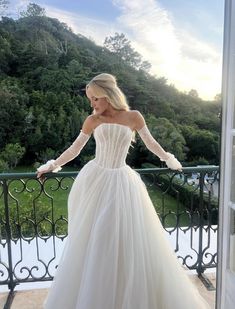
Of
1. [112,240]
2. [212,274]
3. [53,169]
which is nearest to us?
[112,240]

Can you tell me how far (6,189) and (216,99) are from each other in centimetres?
239

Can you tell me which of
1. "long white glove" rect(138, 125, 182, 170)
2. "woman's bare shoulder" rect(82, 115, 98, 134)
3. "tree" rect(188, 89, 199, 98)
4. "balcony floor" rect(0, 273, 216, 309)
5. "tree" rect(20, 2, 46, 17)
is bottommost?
"balcony floor" rect(0, 273, 216, 309)

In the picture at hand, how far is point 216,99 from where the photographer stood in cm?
335

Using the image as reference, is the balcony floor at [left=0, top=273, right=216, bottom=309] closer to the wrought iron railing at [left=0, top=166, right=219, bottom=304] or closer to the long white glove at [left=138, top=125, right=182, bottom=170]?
the wrought iron railing at [left=0, top=166, right=219, bottom=304]

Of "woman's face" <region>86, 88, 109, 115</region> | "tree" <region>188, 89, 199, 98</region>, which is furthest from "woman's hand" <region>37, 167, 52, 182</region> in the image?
"tree" <region>188, 89, 199, 98</region>

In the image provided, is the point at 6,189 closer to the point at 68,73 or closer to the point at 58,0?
the point at 68,73

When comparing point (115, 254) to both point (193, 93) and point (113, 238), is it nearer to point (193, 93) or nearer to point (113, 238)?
point (113, 238)

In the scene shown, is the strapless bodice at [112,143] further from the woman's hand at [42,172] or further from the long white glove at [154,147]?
the woman's hand at [42,172]

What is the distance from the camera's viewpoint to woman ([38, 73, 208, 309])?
1.51 metres

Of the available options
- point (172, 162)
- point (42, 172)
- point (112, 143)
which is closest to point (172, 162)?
point (172, 162)

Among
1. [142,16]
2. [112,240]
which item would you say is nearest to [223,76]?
[112,240]

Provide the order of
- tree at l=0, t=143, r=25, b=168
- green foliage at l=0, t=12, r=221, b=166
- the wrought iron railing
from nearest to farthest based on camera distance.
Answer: the wrought iron railing → tree at l=0, t=143, r=25, b=168 → green foliage at l=0, t=12, r=221, b=166

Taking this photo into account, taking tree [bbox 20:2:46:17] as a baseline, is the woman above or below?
below

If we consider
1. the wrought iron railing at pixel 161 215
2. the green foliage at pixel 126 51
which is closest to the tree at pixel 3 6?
the green foliage at pixel 126 51
